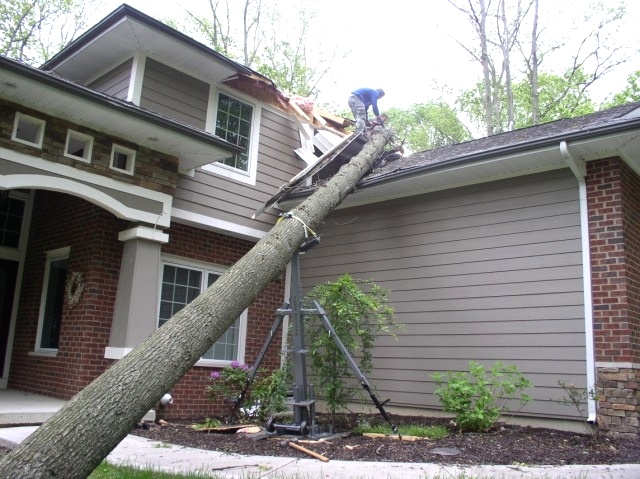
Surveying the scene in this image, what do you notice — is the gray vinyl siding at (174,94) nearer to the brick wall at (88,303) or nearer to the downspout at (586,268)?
the brick wall at (88,303)

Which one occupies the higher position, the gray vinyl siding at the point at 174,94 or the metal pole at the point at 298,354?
the gray vinyl siding at the point at 174,94

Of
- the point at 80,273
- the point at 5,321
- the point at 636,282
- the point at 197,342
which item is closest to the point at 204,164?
the point at 80,273

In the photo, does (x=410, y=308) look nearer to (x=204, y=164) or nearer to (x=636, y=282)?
(x=636, y=282)

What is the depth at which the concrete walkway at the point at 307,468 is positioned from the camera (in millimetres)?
4320

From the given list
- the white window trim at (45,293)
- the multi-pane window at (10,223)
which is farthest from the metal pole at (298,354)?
the multi-pane window at (10,223)

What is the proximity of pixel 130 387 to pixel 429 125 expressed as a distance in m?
29.0

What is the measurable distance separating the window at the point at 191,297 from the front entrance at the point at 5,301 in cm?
268

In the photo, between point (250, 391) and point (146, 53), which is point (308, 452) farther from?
point (146, 53)

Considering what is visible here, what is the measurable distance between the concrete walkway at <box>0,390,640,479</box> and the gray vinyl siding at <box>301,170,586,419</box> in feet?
6.80

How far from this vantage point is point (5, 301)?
30.0 ft

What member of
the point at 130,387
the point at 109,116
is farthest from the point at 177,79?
the point at 130,387

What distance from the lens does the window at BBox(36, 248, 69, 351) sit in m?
8.50

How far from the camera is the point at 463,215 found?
7.84 metres

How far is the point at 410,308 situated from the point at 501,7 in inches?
542
